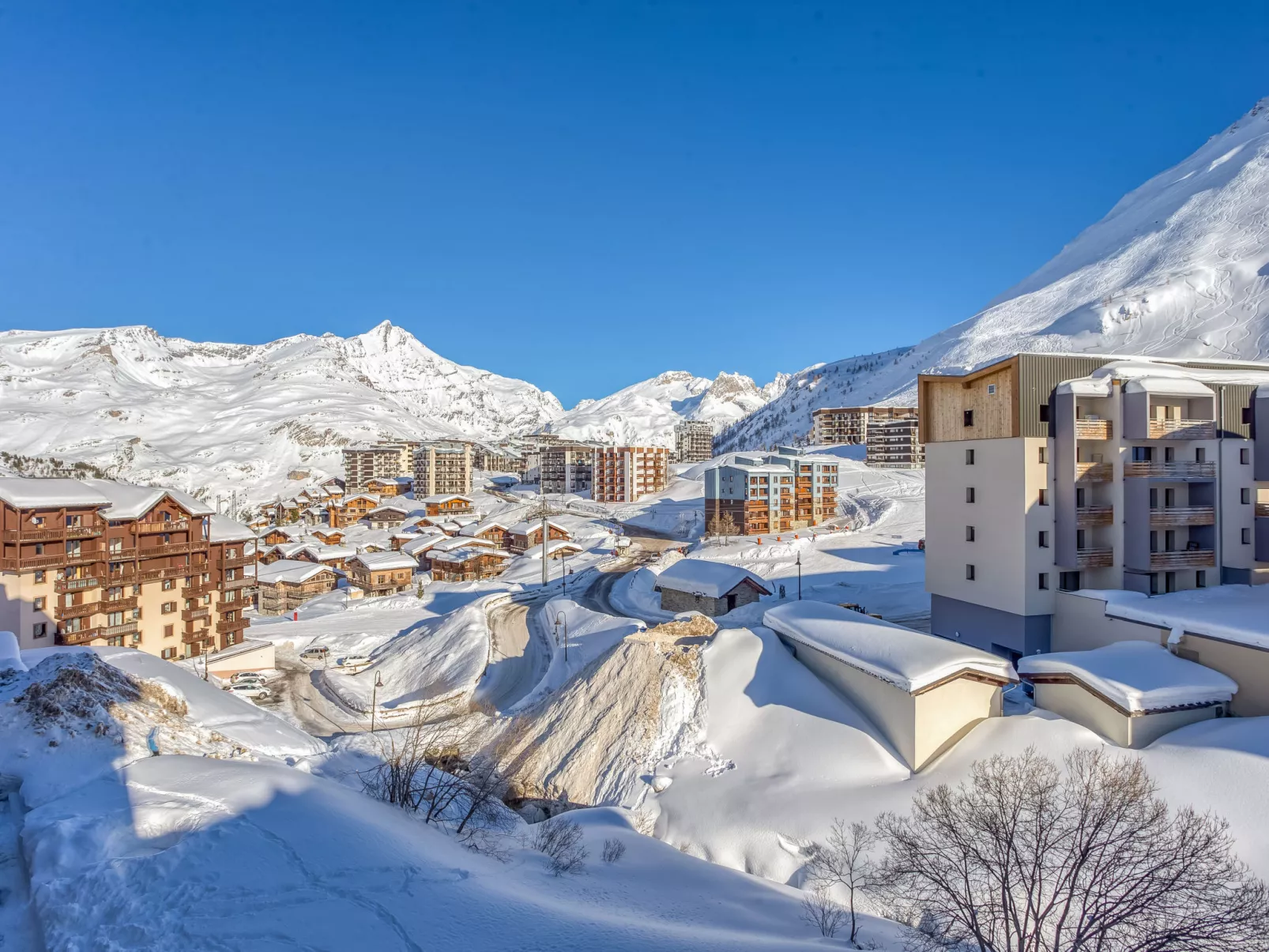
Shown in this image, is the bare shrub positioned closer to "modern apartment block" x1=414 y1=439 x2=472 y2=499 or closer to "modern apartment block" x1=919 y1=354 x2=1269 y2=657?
"modern apartment block" x1=919 y1=354 x2=1269 y2=657

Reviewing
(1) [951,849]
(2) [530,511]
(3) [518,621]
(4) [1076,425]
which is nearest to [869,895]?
(1) [951,849]

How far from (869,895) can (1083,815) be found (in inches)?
205

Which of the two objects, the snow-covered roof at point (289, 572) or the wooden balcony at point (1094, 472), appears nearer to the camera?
the wooden balcony at point (1094, 472)

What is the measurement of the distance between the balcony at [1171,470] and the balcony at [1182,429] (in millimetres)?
1085

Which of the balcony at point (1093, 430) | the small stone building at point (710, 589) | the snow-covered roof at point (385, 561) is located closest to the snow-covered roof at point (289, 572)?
the snow-covered roof at point (385, 561)

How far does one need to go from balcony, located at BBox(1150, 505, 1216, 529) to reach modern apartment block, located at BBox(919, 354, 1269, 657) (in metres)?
0.06

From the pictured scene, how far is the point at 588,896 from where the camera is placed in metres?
11.1

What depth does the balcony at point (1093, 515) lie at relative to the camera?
87.5 feet

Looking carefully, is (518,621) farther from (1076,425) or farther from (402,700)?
(1076,425)

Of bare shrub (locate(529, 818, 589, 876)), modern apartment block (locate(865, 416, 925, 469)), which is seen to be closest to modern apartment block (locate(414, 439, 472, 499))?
modern apartment block (locate(865, 416, 925, 469))

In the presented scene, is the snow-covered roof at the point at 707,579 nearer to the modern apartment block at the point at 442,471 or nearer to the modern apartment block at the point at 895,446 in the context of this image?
the modern apartment block at the point at 895,446

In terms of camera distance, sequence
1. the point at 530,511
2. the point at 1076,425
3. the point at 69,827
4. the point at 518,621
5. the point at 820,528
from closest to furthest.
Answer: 1. the point at 69,827
2. the point at 1076,425
3. the point at 518,621
4. the point at 820,528
5. the point at 530,511

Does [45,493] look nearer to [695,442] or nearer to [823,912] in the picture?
[823,912]

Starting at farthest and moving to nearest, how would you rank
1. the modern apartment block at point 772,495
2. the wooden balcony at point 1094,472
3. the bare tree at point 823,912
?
1. the modern apartment block at point 772,495
2. the wooden balcony at point 1094,472
3. the bare tree at point 823,912
